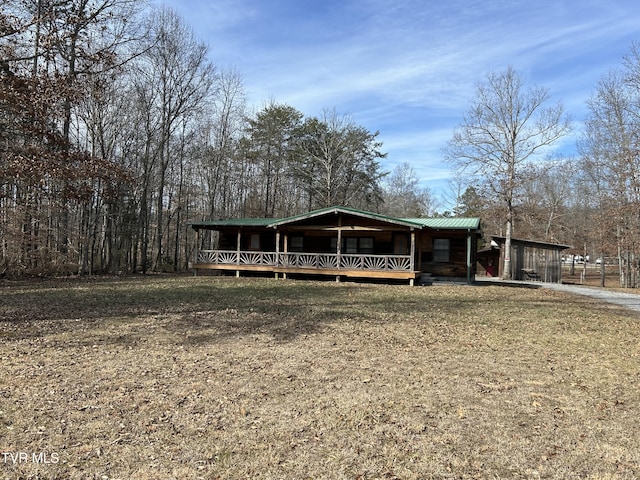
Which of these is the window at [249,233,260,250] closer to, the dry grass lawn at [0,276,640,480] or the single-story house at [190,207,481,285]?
the single-story house at [190,207,481,285]

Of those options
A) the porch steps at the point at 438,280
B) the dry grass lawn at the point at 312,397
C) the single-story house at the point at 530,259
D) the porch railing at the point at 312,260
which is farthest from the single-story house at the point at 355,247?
the dry grass lawn at the point at 312,397

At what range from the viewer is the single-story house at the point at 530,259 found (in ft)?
84.4

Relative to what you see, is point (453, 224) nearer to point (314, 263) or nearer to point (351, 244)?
point (351, 244)

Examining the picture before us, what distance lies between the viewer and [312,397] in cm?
478

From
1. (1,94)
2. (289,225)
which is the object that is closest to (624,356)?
(1,94)

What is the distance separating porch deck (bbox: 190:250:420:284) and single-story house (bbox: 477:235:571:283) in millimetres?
9635

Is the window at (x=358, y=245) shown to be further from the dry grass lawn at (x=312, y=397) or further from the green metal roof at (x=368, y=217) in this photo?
the dry grass lawn at (x=312, y=397)

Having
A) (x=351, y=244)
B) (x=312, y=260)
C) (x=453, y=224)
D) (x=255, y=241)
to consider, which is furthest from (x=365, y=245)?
(x=255, y=241)

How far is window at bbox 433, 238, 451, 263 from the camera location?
2233 cm

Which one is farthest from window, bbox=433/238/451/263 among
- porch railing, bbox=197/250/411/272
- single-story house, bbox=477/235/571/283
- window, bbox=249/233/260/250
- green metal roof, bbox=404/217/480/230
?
window, bbox=249/233/260/250

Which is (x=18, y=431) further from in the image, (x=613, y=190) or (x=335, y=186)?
(x=335, y=186)

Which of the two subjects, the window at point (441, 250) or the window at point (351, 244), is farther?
the window at point (351, 244)

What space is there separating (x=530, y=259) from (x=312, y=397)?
26.3 metres

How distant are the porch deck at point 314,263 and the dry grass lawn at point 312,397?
Answer: 390 inches
